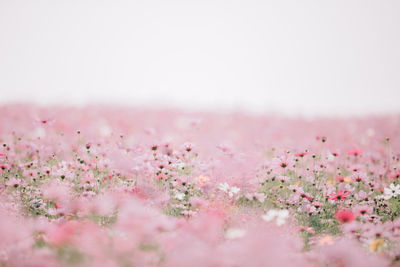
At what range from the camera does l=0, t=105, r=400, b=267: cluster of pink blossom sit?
8.05 feet

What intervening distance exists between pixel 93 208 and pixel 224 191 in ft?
5.04

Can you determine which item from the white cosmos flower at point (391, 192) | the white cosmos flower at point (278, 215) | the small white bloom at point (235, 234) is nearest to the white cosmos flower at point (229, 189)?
the white cosmos flower at point (278, 215)

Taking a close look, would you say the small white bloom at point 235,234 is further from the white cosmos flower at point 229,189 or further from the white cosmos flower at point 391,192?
the white cosmos flower at point 391,192

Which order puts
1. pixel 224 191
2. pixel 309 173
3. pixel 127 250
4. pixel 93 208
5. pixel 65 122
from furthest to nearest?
pixel 65 122
pixel 309 173
pixel 224 191
pixel 93 208
pixel 127 250

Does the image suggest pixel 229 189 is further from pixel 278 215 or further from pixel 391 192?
pixel 391 192

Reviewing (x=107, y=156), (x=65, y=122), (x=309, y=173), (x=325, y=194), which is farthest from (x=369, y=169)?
(x=65, y=122)

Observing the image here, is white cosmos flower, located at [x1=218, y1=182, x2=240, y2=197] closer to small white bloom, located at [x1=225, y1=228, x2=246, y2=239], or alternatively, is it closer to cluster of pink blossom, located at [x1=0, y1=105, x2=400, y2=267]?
cluster of pink blossom, located at [x1=0, y1=105, x2=400, y2=267]

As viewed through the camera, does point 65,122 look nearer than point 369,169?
No

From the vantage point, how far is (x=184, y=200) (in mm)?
3916

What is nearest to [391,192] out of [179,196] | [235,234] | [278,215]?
[278,215]

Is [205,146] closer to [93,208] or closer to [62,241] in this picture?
[93,208]

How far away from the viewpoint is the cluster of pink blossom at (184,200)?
2.46m

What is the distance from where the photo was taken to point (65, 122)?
6262 mm

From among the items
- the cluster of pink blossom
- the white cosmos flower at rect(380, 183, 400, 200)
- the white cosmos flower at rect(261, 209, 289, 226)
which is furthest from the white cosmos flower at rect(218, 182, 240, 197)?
the white cosmos flower at rect(380, 183, 400, 200)
